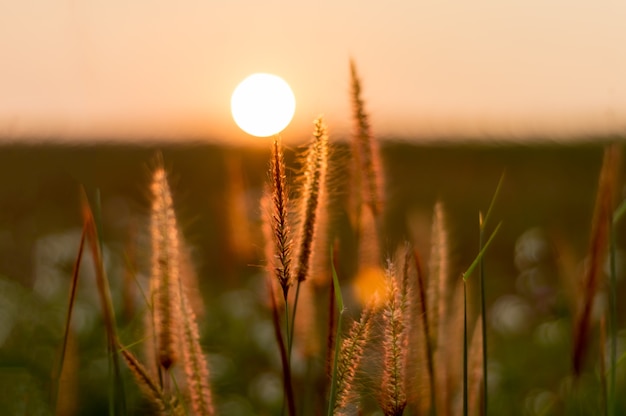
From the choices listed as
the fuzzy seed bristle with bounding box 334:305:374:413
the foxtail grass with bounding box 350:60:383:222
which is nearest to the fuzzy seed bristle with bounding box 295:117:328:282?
the fuzzy seed bristle with bounding box 334:305:374:413

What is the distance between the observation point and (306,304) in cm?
123

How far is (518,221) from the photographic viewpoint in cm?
645

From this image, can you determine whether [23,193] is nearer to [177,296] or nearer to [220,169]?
[220,169]

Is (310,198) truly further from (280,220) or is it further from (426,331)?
(426,331)

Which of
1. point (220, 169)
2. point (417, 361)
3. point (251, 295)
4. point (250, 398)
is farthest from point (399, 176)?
point (417, 361)

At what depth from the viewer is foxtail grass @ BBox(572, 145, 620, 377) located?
2.79 ft

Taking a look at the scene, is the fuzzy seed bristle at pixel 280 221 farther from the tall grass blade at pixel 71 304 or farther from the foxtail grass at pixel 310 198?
the tall grass blade at pixel 71 304

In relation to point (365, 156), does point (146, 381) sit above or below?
below

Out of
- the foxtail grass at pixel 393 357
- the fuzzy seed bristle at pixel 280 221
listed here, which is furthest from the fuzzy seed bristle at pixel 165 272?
the foxtail grass at pixel 393 357

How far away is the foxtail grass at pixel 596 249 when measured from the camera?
850 mm

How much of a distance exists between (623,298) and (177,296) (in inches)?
158

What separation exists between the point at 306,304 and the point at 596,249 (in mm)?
495

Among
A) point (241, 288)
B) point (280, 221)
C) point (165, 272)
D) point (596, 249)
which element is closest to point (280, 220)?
point (280, 221)

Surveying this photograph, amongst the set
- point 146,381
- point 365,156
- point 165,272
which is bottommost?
point 146,381
